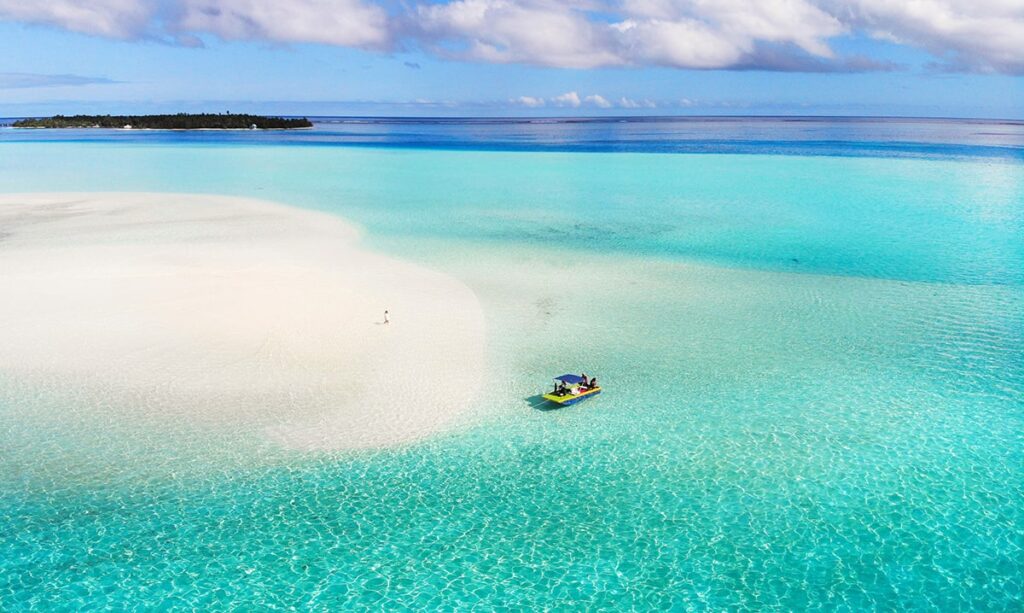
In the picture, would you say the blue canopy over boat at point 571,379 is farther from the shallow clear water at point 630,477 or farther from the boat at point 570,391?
the shallow clear water at point 630,477

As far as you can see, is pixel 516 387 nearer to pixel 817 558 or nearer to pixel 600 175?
pixel 817 558

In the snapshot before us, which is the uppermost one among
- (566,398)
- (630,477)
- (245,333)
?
(245,333)

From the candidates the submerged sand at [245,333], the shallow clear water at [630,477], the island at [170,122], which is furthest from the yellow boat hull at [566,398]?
the island at [170,122]

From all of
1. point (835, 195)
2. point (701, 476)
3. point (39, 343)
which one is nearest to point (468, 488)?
point (701, 476)

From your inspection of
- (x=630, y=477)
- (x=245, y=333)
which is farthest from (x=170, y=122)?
(x=630, y=477)

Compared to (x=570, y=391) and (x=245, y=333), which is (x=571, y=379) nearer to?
(x=570, y=391)

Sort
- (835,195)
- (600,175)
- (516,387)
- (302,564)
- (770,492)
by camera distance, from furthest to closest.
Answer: (600,175), (835,195), (516,387), (770,492), (302,564)

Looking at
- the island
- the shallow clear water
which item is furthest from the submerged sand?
the island

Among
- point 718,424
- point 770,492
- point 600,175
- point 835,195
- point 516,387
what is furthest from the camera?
point 600,175
